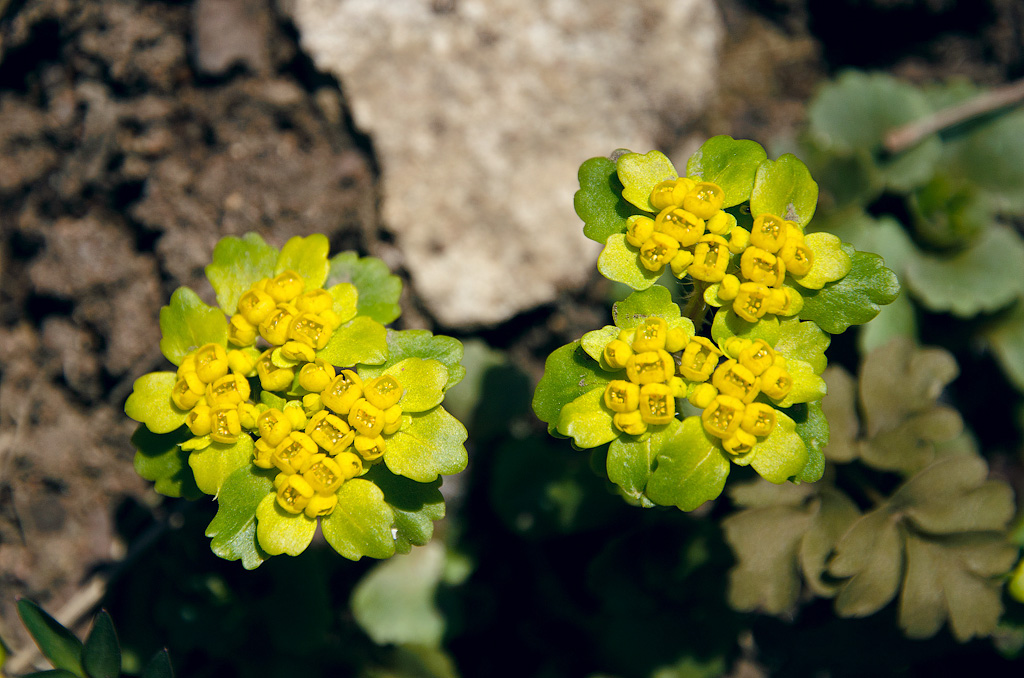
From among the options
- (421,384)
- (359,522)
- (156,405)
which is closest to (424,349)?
(421,384)

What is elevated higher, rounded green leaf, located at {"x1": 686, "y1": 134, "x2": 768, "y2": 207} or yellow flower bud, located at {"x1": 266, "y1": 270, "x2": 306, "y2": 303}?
rounded green leaf, located at {"x1": 686, "y1": 134, "x2": 768, "y2": 207}

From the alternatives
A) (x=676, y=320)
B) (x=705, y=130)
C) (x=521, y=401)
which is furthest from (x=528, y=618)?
(x=705, y=130)

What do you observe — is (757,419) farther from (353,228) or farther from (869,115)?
(869,115)

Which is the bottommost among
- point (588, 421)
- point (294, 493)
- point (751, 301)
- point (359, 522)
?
point (359, 522)

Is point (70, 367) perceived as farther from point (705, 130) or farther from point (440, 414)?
point (705, 130)

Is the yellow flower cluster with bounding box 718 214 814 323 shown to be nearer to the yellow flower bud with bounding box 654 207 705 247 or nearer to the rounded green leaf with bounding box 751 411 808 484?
the yellow flower bud with bounding box 654 207 705 247

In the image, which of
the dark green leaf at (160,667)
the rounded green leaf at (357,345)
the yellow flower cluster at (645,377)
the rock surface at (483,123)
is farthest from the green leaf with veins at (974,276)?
the dark green leaf at (160,667)

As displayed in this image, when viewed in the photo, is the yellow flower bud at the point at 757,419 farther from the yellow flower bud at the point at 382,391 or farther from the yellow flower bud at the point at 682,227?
the yellow flower bud at the point at 382,391

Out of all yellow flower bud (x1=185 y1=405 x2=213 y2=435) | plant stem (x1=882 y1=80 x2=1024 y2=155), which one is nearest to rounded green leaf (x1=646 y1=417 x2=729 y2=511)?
yellow flower bud (x1=185 y1=405 x2=213 y2=435)
